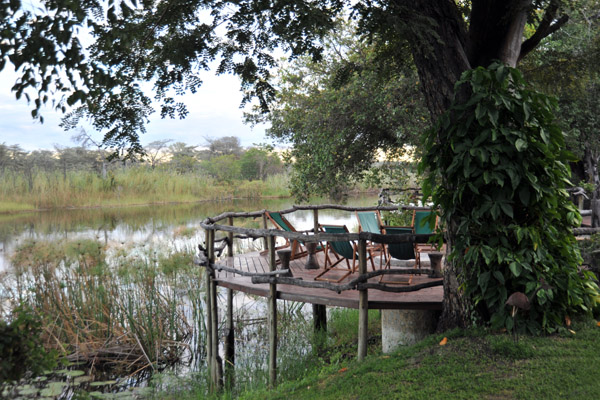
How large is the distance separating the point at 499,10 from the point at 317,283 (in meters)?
3.18

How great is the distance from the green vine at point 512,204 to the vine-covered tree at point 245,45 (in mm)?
142

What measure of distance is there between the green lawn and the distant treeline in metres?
2.77

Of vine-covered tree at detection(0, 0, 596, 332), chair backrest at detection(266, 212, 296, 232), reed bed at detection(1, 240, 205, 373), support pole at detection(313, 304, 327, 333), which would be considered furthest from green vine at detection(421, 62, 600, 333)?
reed bed at detection(1, 240, 205, 373)

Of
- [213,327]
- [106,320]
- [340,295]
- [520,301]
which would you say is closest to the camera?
[520,301]

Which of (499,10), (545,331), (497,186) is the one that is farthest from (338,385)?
(499,10)

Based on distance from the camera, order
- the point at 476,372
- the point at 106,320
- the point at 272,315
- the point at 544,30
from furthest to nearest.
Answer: the point at 106,320
the point at 272,315
the point at 544,30
the point at 476,372

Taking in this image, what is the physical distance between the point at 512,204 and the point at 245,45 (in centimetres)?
334

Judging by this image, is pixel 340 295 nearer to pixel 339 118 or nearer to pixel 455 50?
pixel 455 50

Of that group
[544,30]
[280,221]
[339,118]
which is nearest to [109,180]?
[339,118]

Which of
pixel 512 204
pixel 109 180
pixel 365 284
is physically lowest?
pixel 365 284

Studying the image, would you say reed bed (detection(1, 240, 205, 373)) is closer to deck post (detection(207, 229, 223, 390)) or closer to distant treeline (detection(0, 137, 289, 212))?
deck post (detection(207, 229, 223, 390))

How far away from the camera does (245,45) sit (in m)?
5.48

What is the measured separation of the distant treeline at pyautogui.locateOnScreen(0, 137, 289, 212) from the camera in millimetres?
19516

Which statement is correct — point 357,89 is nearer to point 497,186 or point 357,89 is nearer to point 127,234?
point 497,186
